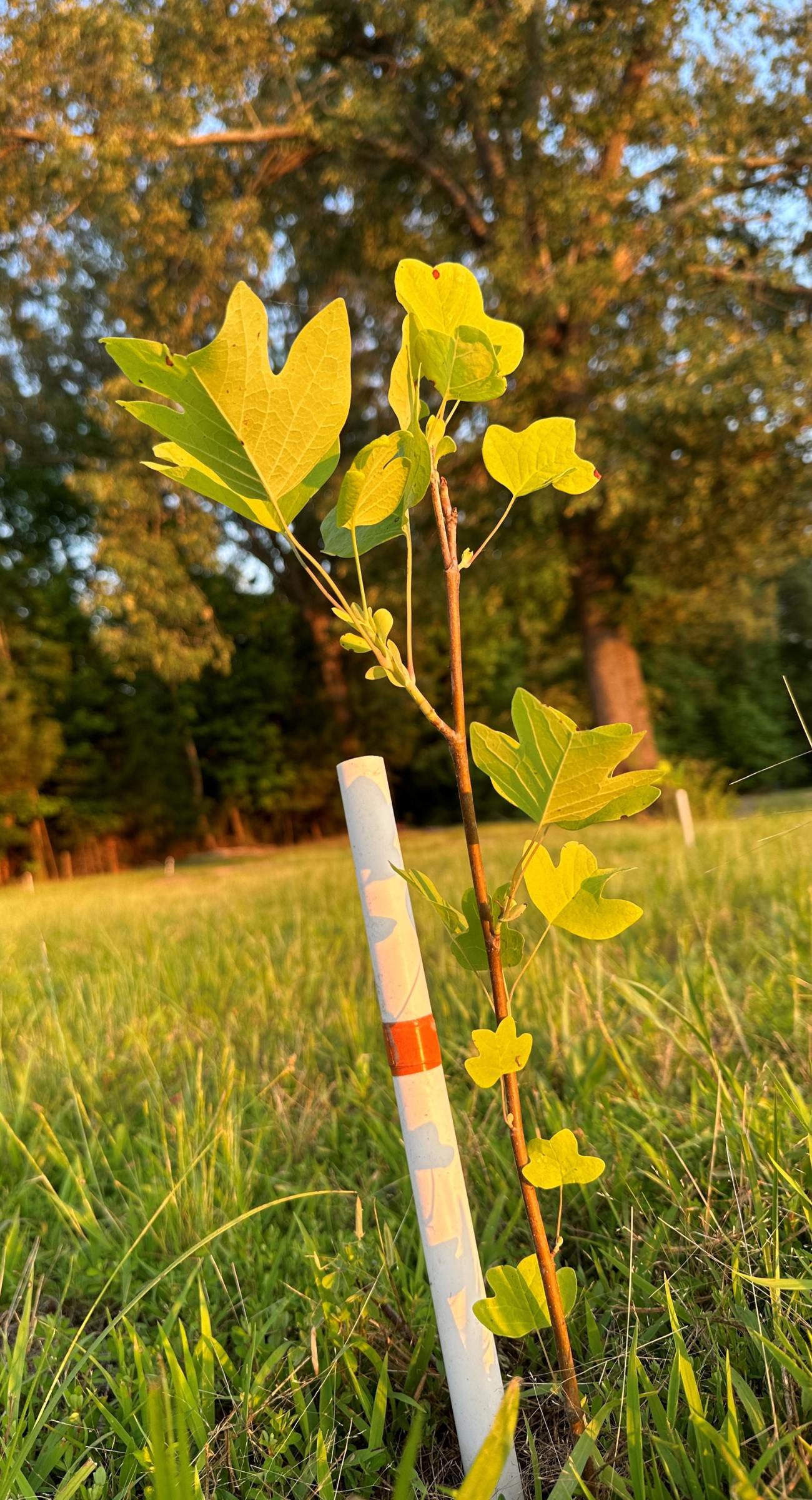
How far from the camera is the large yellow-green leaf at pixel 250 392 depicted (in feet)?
1.37

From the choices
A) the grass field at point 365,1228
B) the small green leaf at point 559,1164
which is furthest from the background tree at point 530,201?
the small green leaf at point 559,1164

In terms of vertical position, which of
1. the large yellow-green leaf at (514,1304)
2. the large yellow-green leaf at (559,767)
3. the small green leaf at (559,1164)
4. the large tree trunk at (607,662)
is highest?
the large tree trunk at (607,662)

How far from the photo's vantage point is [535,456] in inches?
20.5

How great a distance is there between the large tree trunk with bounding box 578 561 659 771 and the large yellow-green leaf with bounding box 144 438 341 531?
8.10 metres

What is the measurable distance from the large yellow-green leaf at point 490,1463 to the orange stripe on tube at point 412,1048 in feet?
0.72

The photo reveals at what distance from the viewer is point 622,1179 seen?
2.97 feet

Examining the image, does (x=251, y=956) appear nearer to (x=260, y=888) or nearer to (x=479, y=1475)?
(x=479, y=1475)

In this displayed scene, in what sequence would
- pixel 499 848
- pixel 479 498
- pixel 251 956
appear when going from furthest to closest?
pixel 479 498 < pixel 499 848 < pixel 251 956

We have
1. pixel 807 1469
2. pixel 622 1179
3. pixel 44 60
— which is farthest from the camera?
pixel 44 60

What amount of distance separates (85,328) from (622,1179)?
14.3 m

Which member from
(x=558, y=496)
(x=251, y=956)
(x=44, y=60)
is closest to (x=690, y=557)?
(x=558, y=496)

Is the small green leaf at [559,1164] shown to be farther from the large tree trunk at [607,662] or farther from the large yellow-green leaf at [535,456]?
the large tree trunk at [607,662]

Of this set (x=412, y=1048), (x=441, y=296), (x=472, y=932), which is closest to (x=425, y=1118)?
(x=412, y=1048)

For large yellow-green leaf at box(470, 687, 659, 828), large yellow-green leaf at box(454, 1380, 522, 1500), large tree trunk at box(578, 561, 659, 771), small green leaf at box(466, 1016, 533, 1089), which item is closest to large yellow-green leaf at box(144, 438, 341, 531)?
large yellow-green leaf at box(470, 687, 659, 828)
